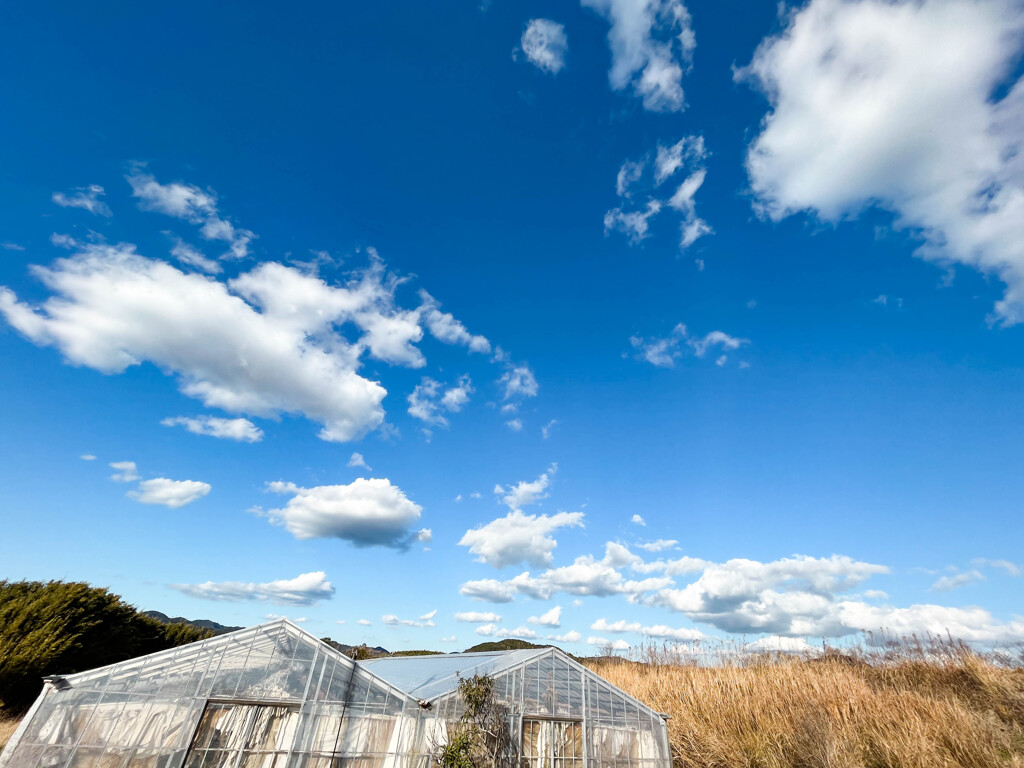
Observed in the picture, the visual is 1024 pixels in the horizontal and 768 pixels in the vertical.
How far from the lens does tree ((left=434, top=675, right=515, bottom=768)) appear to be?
35.1 ft

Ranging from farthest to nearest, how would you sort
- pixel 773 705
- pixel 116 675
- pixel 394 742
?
pixel 773 705, pixel 394 742, pixel 116 675

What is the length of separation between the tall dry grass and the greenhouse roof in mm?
5101

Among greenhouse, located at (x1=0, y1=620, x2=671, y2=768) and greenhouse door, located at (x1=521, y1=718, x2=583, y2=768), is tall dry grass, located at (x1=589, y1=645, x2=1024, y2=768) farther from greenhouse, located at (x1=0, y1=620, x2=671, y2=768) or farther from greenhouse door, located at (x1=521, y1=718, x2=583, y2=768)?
greenhouse door, located at (x1=521, y1=718, x2=583, y2=768)

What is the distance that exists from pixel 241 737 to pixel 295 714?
1.07m

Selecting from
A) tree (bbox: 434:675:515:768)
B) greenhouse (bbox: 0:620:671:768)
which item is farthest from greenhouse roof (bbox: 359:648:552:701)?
tree (bbox: 434:675:515:768)

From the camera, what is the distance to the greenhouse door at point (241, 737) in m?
9.77

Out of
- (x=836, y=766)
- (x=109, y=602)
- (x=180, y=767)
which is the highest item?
(x=109, y=602)

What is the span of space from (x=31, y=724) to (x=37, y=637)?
963 centimetres

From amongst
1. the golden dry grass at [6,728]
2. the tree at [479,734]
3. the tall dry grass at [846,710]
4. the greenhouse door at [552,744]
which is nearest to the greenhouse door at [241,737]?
the tree at [479,734]

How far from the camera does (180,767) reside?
9469 millimetres

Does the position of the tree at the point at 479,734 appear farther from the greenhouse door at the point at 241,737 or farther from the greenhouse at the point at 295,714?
the greenhouse door at the point at 241,737

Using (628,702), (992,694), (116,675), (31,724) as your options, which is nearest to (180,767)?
(116,675)

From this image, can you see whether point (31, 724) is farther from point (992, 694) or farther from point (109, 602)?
point (992, 694)

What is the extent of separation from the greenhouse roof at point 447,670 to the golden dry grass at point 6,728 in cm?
1039
